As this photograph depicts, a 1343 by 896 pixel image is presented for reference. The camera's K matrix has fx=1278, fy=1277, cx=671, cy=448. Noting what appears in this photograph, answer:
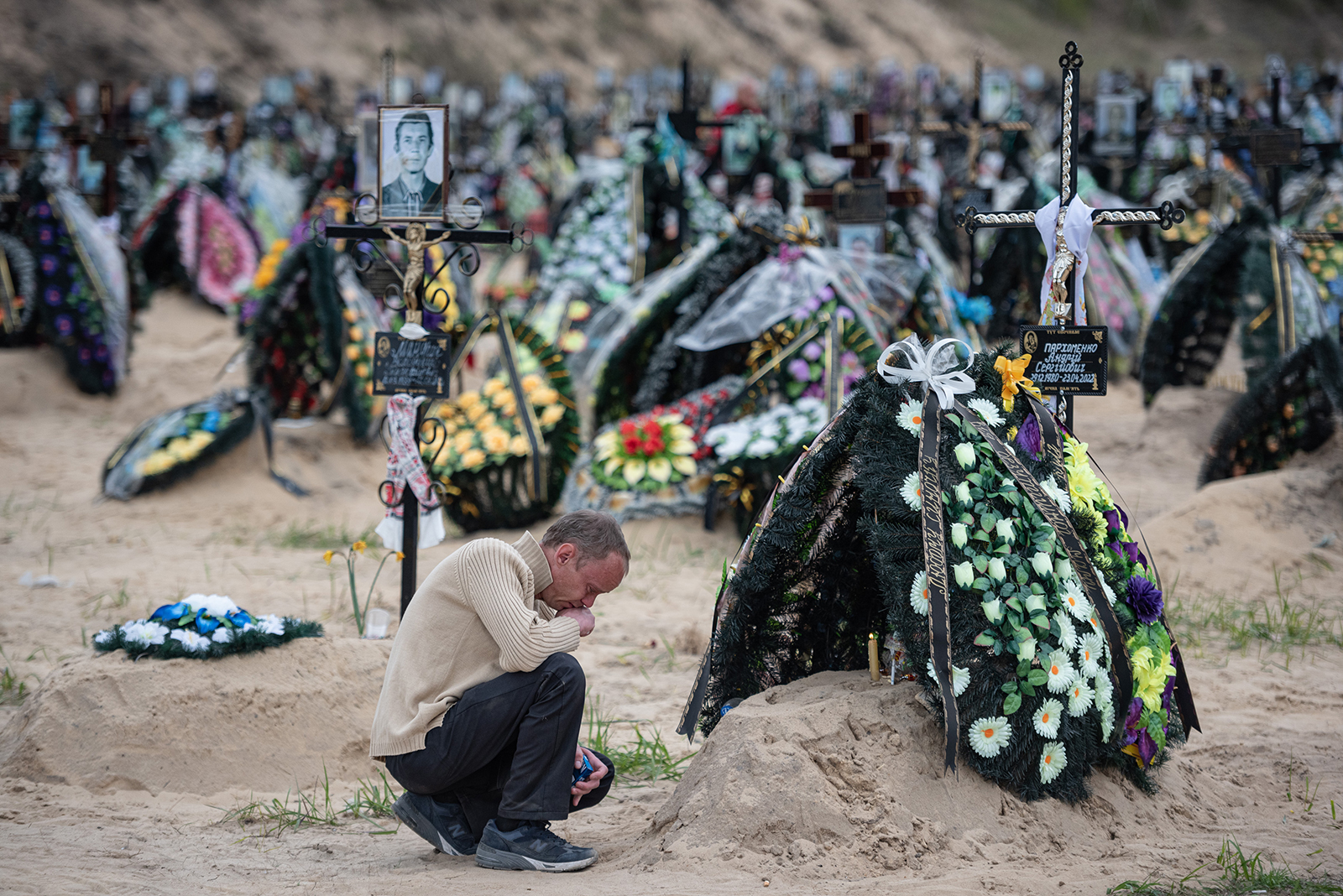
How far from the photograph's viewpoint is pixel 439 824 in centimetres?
350

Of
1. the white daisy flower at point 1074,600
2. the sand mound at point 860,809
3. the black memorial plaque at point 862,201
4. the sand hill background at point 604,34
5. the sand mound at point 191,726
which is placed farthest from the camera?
the sand hill background at point 604,34

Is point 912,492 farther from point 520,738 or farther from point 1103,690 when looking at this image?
point 520,738

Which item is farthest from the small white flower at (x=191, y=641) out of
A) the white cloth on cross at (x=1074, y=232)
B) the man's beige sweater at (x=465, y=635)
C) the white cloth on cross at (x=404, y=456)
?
the white cloth on cross at (x=1074, y=232)

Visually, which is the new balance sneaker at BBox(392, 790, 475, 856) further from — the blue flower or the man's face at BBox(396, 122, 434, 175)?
the man's face at BBox(396, 122, 434, 175)

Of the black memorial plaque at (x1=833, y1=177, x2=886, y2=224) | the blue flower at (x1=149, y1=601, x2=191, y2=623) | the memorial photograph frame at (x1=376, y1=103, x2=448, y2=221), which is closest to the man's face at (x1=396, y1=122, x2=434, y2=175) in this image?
the memorial photograph frame at (x1=376, y1=103, x2=448, y2=221)

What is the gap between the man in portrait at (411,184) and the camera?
4.96 m

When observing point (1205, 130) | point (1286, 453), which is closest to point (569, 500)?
point (1286, 453)

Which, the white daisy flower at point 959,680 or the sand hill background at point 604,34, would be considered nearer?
the white daisy flower at point 959,680

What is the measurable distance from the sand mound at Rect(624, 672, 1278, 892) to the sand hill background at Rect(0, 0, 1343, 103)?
3487 centimetres

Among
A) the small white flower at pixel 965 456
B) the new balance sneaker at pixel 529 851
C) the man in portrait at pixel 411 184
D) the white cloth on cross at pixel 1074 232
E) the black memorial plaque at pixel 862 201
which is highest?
the black memorial plaque at pixel 862 201

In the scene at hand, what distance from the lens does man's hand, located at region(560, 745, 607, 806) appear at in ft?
11.6

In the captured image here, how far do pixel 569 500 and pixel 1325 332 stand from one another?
4793mm

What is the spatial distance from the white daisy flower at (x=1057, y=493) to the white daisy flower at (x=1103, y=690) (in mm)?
468

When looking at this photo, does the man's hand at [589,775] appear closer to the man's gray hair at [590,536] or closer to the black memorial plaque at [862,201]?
the man's gray hair at [590,536]
